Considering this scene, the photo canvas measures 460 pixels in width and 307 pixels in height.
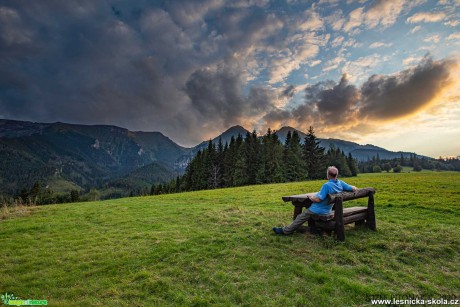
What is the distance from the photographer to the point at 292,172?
64.6 m

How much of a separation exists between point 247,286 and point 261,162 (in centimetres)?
6189

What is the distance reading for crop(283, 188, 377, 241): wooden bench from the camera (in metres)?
9.09

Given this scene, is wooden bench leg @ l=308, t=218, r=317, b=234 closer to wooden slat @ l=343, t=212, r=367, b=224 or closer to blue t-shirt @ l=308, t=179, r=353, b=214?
blue t-shirt @ l=308, t=179, r=353, b=214

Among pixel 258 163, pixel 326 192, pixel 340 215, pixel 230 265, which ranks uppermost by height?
pixel 258 163

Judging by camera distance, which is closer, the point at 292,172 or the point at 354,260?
the point at 354,260

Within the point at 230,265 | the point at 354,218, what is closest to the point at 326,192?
the point at 354,218

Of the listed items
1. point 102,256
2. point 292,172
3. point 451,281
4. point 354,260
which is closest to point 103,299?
point 102,256

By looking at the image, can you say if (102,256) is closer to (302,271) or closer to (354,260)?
(302,271)

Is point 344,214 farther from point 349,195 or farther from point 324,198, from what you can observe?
point 324,198

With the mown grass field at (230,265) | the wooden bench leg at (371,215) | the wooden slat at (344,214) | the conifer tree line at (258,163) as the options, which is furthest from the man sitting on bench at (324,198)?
the conifer tree line at (258,163)

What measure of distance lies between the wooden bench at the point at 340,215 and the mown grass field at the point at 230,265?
0.52 metres

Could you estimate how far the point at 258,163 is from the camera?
68.1 meters

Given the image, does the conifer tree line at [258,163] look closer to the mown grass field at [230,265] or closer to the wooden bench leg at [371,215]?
the mown grass field at [230,265]

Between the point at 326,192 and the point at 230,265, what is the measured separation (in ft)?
15.5
